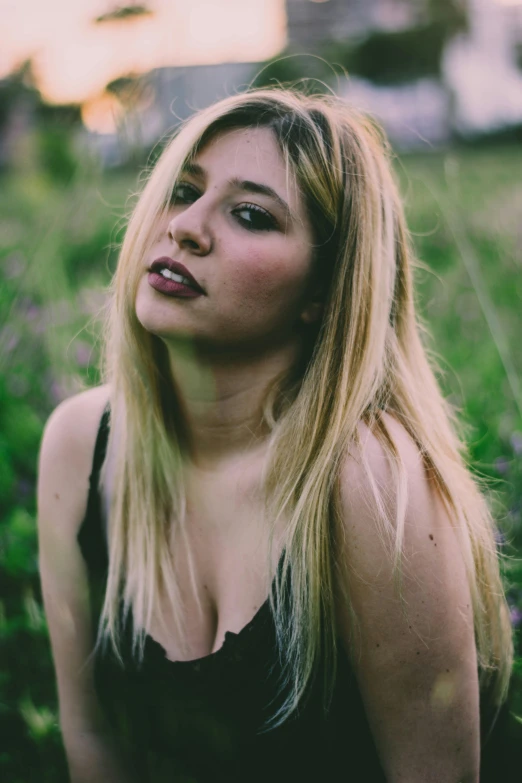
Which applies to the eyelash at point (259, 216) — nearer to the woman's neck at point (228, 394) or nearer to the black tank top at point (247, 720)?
the woman's neck at point (228, 394)

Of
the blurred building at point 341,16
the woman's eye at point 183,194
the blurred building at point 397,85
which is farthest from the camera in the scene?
the blurred building at point 341,16

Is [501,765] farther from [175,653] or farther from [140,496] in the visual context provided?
[140,496]

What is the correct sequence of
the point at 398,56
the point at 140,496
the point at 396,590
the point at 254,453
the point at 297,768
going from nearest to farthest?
the point at 396,590 → the point at 297,768 → the point at 254,453 → the point at 140,496 → the point at 398,56

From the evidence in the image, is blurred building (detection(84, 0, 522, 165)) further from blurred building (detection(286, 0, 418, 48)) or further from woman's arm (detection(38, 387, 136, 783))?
woman's arm (detection(38, 387, 136, 783))

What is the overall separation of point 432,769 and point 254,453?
2.58 ft

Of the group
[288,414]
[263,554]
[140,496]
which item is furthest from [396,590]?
[140,496]

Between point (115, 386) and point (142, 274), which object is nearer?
point (142, 274)

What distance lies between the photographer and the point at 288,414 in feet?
5.47

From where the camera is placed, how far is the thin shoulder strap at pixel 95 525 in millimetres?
1907

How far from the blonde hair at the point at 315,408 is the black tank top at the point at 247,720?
0.14 feet

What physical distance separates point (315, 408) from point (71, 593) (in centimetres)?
87

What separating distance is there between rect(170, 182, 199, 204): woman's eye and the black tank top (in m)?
0.96

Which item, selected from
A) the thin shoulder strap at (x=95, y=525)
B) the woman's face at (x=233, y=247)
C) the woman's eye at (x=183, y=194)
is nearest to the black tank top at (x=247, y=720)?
the thin shoulder strap at (x=95, y=525)

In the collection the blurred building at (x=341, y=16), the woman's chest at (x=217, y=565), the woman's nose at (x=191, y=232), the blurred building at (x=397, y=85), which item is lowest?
the woman's chest at (x=217, y=565)
